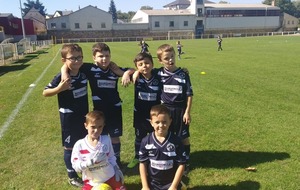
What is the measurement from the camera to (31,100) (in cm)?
1023

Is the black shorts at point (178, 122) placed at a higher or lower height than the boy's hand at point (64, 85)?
lower

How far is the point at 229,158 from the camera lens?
5.30 m

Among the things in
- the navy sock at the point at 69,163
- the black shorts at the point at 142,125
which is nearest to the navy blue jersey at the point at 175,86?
the black shorts at the point at 142,125

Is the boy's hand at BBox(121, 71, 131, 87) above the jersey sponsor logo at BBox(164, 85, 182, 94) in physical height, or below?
above

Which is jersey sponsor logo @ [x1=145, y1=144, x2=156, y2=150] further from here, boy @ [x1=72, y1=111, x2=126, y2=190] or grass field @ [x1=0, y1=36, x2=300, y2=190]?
grass field @ [x1=0, y1=36, x2=300, y2=190]

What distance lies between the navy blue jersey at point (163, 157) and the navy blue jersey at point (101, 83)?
1088 millimetres

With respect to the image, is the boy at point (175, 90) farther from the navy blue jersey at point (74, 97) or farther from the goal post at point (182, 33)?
the goal post at point (182, 33)

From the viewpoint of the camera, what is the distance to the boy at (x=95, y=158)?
386 cm

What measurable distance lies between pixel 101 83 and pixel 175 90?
1.12 meters

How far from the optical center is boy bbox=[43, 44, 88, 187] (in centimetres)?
426

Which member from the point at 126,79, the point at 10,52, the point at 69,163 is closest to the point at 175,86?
the point at 126,79

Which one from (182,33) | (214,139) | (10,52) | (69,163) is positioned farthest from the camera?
(182,33)

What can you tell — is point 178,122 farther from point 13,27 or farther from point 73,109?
point 13,27

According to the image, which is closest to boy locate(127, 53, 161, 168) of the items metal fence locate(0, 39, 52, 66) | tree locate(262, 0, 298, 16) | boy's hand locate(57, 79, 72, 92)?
boy's hand locate(57, 79, 72, 92)
